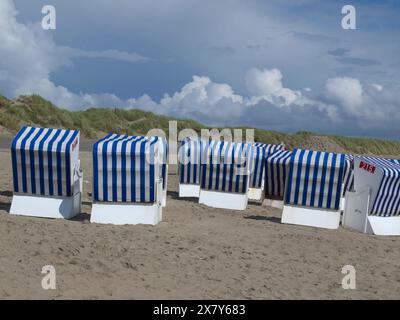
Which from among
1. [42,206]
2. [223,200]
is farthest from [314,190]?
[42,206]

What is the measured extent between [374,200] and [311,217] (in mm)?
1233

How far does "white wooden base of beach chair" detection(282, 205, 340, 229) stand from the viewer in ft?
38.4

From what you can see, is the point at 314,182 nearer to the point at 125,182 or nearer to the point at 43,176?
the point at 125,182

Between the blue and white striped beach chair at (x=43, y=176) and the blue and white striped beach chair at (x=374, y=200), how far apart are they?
5.19 m

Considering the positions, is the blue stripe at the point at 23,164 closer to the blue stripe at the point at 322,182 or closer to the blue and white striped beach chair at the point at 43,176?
the blue and white striped beach chair at the point at 43,176

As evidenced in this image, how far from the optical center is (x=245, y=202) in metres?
14.2

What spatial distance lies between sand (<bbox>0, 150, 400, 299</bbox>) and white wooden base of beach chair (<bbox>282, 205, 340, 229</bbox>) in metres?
0.49

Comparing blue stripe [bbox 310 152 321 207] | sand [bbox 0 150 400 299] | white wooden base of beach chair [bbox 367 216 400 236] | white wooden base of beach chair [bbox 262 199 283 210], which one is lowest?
white wooden base of beach chair [bbox 262 199 283 210]

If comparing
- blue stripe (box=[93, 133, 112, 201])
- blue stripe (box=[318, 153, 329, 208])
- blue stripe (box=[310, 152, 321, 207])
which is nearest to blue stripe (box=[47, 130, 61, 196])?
blue stripe (box=[93, 133, 112, 201])

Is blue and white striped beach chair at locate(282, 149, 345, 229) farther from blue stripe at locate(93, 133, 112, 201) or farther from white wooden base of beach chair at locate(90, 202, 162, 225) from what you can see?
blue stripe at locate(93, 133, 112, 201)

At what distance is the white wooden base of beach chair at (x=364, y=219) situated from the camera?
12.0m

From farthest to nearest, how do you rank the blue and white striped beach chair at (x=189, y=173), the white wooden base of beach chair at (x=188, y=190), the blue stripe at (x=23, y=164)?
the white wooden base of beach chair at (x=188, y=190), the blue and white striped beach chair at (x=189, y=173), the blue stripe at (x=23, y=164)

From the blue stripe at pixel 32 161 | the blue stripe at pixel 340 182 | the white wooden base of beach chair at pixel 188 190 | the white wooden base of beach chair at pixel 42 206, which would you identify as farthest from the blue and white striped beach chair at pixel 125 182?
the white wooden base of beach chair at pixel 188 190

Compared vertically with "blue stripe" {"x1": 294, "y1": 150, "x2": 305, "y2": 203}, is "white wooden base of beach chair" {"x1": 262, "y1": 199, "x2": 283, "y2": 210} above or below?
below
